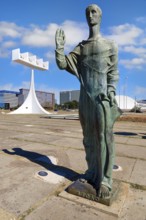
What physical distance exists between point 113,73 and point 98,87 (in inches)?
13.1

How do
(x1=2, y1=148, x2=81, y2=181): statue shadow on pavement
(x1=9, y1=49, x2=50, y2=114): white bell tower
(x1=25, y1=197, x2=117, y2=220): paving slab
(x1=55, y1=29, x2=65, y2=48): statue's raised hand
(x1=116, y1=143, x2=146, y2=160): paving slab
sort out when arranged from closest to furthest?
(x1=25, y1=197, x2=117, y2=220): paving slab → (x1=55, y1=29, x2=65, y2=48): statue's raised hand → (x1=2, y1=148, x2=81, y2=181): statue shadow on pavement → (x1=116, y1=143, x2=146, y2=160): paving slab → (x1=9, y1=49, x2=50, y2=114): white bell tower

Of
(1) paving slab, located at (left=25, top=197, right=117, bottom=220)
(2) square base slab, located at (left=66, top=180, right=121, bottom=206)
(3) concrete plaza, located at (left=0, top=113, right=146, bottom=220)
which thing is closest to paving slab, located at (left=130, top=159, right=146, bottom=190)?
(3) concrete plaza, located at (left=0, top=113, right=146, bottom=220)

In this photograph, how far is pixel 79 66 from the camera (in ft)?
10.2

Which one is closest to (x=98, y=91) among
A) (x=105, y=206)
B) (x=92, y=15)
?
(x=92, y=15)

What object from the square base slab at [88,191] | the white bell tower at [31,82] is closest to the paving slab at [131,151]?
the square base slab at [88,191]

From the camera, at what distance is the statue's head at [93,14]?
286cm

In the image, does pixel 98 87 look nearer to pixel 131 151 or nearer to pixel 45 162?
pixel 45 162

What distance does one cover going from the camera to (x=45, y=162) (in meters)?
4.70

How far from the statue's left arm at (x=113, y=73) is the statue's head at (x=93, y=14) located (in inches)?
16.1

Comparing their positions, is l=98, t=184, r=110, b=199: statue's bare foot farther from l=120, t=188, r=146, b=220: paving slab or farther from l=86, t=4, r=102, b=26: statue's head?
l=86, t=4, r=102, b=26: statue's head

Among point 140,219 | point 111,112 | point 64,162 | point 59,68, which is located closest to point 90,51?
point 59,68

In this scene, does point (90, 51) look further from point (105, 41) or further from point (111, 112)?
point (111, 112)

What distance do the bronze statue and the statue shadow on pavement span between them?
0.93m

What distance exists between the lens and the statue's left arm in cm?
286
